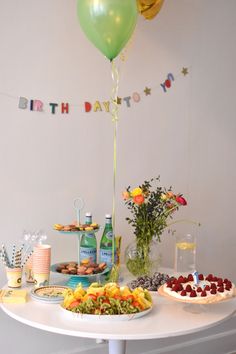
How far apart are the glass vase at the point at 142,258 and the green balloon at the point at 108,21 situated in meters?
0.79

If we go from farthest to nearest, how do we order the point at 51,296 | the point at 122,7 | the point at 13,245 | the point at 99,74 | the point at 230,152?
the point at 230,152, the point at 99,74, the point at 13,245, the point at 122,7, the point at 51,296

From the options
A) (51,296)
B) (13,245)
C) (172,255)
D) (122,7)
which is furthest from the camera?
(172,255)

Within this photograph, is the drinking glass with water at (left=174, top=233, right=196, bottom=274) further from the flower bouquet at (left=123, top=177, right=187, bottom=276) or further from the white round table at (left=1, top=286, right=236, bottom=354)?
the white round table at (left=1, top=286, right=236, bottom=354)

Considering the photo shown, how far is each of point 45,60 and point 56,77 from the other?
9 cm

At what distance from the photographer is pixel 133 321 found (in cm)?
151

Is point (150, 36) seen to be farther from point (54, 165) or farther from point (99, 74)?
point (54, 165)

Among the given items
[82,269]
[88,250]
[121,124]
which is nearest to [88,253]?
[88,250]

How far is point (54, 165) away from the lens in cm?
221

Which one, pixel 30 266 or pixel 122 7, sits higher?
pixel 122 7

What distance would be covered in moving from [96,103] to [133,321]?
3.72 feet

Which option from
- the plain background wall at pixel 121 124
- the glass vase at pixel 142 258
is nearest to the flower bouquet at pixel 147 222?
the glass vase at pixel 142 258

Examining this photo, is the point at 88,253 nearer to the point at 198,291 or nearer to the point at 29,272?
the point at 29,272

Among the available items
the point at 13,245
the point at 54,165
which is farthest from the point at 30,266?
the point at 54,165

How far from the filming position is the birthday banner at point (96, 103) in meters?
2.13
